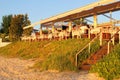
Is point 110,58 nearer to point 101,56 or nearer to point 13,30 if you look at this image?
point 101,56

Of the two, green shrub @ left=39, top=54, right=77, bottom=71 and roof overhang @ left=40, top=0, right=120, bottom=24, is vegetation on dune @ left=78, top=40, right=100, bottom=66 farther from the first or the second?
roof overhang @ left=40, top=0, right=120, bottom=24

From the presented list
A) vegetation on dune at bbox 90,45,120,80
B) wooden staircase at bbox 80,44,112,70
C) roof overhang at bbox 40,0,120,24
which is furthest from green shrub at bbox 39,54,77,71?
roof overhang at bbox 40,0,120,24

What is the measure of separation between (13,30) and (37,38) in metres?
23.4

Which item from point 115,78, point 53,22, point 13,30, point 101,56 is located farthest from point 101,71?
point 13,30

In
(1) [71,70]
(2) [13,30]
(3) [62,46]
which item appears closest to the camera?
(1) [71,70]

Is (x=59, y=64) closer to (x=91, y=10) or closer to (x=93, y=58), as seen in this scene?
(x=93, y=58)

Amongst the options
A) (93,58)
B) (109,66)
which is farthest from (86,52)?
(109,66)

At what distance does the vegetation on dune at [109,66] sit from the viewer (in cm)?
1352

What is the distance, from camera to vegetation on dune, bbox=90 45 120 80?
1352cm

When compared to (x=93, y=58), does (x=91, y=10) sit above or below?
above

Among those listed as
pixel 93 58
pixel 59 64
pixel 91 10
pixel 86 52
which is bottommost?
pixel 59 64

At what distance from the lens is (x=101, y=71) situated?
45.8 ft

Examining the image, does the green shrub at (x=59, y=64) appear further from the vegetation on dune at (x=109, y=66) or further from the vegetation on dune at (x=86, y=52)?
the vegetation on dune at (x=109, y=66)

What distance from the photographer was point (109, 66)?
46.3 feet
